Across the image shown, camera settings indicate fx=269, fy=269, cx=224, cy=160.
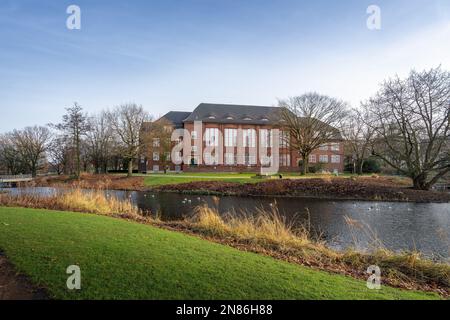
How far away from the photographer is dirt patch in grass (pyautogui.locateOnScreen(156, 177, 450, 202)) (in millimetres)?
20748

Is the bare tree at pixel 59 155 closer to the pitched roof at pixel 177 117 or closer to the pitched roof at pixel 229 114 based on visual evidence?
the pitched roof at pixel 177 117

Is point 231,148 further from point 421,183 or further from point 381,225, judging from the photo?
point 381,225

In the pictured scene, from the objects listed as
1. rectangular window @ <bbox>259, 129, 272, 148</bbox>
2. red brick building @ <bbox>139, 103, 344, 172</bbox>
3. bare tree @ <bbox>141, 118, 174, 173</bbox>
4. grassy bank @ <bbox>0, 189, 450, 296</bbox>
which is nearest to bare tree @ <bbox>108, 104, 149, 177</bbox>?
bare tree @ <bbox>141, 118, 174, 173</bbox>

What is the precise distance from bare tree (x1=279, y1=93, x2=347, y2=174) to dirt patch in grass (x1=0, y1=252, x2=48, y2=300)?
3798 cm

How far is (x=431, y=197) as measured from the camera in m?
20.2

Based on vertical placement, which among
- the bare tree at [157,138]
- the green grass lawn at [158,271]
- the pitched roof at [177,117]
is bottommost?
the green grass lawn at [158,271]

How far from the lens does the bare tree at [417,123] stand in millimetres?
21234

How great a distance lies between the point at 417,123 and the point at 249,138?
33.2 metres

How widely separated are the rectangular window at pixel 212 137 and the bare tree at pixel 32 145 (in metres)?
31.6

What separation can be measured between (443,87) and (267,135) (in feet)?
108

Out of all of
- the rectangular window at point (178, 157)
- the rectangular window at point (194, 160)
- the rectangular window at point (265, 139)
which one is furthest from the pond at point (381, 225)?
the rectangular window at point (265, 139)

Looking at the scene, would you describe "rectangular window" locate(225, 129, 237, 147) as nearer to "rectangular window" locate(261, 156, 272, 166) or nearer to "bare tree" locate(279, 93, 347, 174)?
"rectangular window" locate(261, 156, 272, 166)
